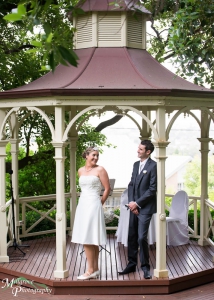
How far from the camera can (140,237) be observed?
871cm

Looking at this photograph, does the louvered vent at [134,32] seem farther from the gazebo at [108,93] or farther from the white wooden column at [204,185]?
the white wooden column at [204,185]

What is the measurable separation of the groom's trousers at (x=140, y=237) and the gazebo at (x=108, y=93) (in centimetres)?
20

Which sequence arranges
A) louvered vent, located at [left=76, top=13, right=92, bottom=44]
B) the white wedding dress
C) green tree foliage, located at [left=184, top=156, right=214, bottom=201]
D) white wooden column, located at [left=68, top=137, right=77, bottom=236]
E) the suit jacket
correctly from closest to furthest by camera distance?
the white wedding dress → the suit jacket → louvered vent, located at [left=76, top=13, right=92, bottom=44] → white wooden column, located at [left=68, top=137, right=77, bottom=236] → green tree foliage, located at [left=184, top=156, right=214, bottom=201]

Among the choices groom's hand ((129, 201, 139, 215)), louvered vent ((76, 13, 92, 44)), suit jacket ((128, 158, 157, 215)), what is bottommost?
groom's hand ((129, 201, 139, 215))

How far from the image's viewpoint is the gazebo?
8.73 meters

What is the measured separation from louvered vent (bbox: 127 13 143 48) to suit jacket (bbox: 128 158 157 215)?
8.86 ft

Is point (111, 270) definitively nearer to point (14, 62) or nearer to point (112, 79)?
point (112, 79)

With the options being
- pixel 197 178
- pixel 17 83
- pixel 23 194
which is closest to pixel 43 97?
pixel 17 83

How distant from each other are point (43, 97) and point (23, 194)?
793 cm

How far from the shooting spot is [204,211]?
37.5 feet

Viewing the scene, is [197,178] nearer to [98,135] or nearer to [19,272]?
[98,135]

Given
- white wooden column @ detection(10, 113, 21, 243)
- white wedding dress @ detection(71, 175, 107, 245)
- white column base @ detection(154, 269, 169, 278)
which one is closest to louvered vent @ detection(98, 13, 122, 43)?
white wooden column @ detection(10, 113, 21, 243)

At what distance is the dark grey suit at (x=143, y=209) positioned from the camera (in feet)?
28.8

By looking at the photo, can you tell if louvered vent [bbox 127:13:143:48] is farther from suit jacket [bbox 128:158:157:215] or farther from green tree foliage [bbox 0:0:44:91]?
green tree foliage [bbox 0:0:44:91]
